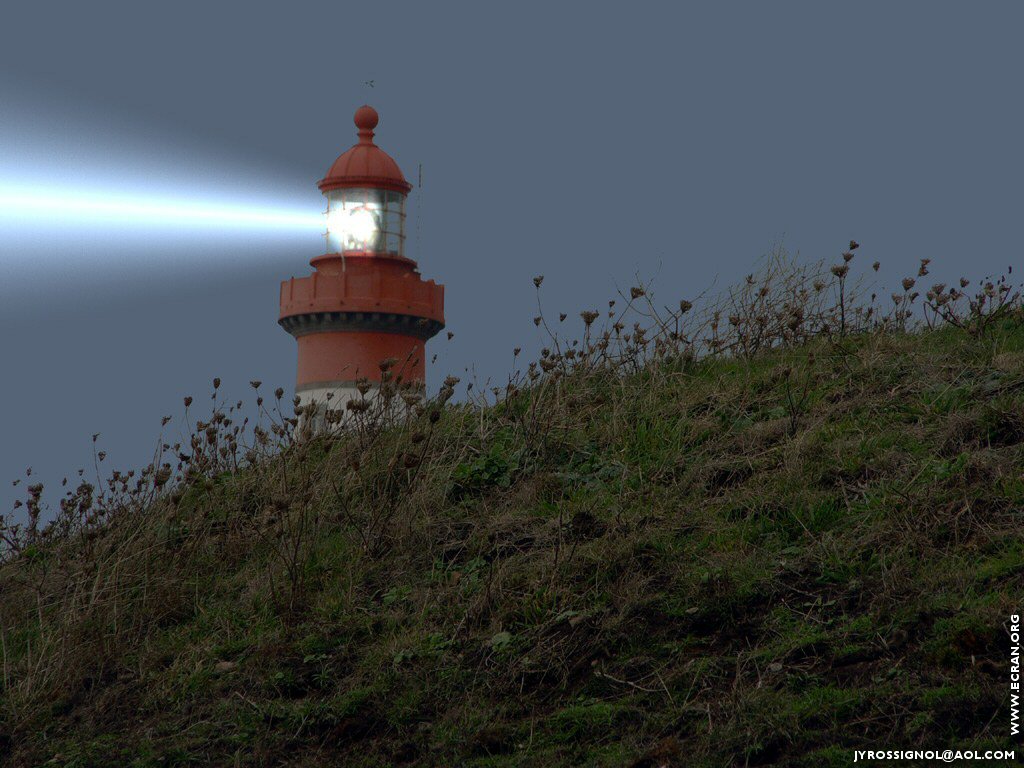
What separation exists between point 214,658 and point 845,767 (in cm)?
359

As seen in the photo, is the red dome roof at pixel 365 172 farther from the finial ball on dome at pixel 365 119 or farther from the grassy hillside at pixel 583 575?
the grassy hillside at pixel 583 575

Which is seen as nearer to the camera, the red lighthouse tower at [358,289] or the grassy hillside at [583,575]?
the grassy hillside at [583,575]

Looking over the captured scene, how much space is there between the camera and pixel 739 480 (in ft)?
22.1

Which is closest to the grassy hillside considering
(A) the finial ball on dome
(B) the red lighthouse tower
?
(B) the red lighthouse tower

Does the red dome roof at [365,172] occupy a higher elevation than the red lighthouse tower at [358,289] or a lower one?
higher

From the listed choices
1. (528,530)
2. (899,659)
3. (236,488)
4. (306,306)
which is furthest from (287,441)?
(306,306)

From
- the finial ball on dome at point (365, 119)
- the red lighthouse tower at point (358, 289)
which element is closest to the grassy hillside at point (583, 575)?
the red lighthouse tower at point (358, 289)

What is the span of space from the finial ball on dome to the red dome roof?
58cm

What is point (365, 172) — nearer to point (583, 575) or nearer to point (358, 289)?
point (358, 289)

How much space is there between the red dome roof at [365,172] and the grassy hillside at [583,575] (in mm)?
9638

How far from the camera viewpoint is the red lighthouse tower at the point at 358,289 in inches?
708

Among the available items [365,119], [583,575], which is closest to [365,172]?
[365,119]

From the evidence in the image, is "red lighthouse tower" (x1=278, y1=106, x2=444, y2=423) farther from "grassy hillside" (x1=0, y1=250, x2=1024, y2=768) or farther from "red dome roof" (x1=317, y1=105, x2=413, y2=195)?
"grassy hillside" (x1=0, y1=250, x2=1024, y2=768)

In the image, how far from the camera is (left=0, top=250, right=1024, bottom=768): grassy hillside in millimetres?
4695
